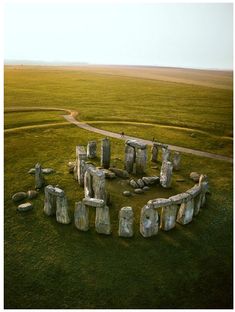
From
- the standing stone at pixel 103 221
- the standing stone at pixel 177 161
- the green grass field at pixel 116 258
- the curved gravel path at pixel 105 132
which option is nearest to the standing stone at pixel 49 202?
the green grass field at pixel 116 258

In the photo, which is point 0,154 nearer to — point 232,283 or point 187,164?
point 232,283

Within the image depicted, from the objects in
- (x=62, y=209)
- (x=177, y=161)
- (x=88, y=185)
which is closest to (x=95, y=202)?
(x=62, y=209)

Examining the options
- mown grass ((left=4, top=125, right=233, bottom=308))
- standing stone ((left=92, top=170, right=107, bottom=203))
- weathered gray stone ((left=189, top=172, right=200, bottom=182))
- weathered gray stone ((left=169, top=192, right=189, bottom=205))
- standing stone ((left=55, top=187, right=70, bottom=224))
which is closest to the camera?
mown grass ((left=4, top=125, right=233, bottom=308))

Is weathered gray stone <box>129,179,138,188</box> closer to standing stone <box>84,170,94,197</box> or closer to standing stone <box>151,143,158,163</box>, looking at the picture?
standing stone <box>84,170,94,197</box>

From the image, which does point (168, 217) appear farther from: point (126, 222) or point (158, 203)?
point (126, 222)

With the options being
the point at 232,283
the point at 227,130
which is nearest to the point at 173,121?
the point at 227,130

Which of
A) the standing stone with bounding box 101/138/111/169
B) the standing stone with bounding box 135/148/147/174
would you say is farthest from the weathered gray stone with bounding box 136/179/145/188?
the standing stone with bounding box 101/138/111/169
